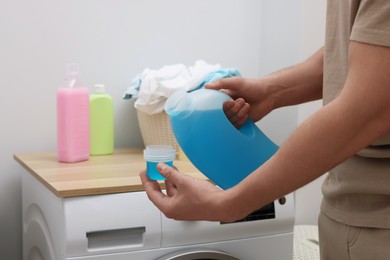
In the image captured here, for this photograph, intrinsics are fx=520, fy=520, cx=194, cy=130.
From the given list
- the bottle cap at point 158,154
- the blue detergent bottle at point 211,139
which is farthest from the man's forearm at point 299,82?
the bottle cap at point 158,154

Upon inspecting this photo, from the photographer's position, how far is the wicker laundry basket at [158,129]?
185cm

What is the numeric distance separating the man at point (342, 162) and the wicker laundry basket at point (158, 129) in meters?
0.79

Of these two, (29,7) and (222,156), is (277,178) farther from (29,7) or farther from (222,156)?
(29,7)

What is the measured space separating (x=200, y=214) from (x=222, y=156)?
0.19 meters

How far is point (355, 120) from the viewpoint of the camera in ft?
2.58

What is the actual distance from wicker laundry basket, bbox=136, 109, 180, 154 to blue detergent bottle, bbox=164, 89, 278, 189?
0.73 m

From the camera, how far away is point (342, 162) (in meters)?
0.87

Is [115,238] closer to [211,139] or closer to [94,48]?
[211,139]

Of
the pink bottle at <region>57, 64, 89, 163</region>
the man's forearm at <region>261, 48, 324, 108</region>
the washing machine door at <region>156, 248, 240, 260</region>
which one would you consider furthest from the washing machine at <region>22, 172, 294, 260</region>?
the man's forearm at <region>261, 48, 324, 108</region>

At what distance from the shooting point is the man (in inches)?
30.3

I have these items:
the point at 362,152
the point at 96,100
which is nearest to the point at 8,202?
the point at 96,100

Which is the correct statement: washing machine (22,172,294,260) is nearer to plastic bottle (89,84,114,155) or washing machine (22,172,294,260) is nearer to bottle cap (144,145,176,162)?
plastic bottle (89,84,114,155)

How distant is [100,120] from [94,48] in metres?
0.33

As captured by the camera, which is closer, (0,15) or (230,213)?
(230,213)
